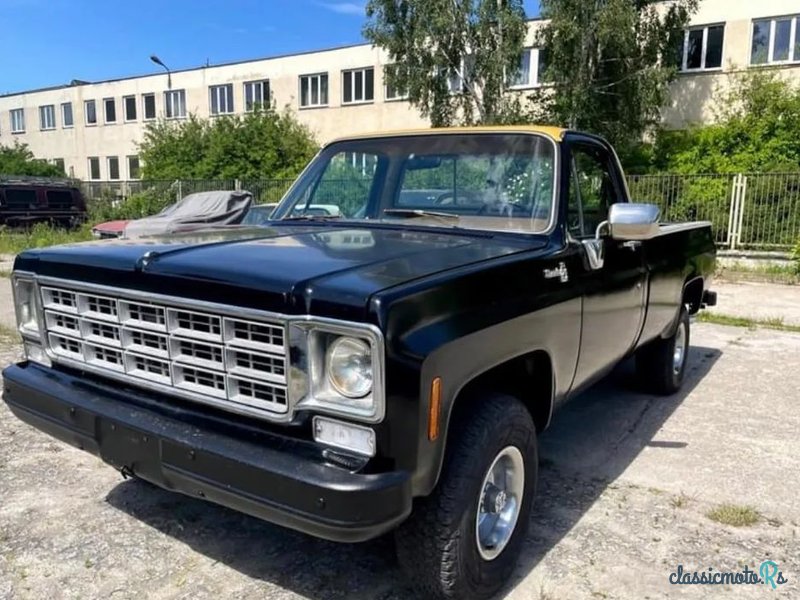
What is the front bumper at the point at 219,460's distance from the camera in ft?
7.06

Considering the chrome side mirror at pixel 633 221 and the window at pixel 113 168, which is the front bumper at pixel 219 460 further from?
the window at pixel 113 168

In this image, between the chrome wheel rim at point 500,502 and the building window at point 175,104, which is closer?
the chrome wheel rim at point 500,502

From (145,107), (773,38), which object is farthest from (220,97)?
(773,38)

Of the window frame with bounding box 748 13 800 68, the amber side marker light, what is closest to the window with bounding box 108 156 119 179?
the window frame with bounding box 748 13 800 68

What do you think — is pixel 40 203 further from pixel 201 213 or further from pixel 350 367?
pixel 350 367

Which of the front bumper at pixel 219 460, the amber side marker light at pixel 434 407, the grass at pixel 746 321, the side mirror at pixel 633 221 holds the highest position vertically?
the side mirror at pixel 633 221

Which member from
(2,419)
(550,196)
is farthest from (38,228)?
(550,196)

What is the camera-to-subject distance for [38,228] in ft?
64.2

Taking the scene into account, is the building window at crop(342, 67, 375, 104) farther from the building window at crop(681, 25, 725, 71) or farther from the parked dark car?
the parked dark car

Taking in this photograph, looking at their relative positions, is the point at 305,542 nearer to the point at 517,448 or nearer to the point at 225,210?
the point at 517,448

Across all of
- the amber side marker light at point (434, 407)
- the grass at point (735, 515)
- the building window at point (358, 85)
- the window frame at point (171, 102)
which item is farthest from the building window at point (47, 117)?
the amber side marker light at point (434, 407)

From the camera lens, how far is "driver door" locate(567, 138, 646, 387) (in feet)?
11.7

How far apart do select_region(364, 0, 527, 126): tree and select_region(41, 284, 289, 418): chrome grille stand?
766 inches

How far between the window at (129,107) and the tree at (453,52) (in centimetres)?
2290
